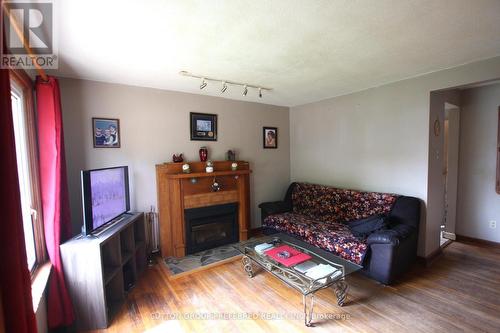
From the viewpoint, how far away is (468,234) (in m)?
3.44

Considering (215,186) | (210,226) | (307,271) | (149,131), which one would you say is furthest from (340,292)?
(149,131)

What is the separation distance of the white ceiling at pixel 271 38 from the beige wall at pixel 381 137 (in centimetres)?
20

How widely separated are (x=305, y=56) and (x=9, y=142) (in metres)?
2.13

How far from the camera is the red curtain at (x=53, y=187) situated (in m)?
1.76

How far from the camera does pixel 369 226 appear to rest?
259 centimetres

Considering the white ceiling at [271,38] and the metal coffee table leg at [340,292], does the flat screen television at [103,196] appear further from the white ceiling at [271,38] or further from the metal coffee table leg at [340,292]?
the metal coffee table leg at [340,292]

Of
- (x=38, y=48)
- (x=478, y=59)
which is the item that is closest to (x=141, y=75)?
(x=38, y=48)

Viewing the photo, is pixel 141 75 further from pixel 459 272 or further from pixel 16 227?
pixel 459 272

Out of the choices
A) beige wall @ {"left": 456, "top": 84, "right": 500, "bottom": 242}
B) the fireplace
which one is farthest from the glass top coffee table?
beige wall @ {"left": 456, "top": 84, "right": 500, "bottom": 242}

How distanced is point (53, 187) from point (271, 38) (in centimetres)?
216

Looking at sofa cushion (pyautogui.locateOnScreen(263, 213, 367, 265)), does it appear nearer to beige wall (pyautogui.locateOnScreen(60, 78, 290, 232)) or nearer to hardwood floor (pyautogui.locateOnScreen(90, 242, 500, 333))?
hardwood floor (pyautogui.locateOnScreen(90, 242, 500, 333))

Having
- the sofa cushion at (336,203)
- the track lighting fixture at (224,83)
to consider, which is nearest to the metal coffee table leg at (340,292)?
the sofa cushion at (336,203)

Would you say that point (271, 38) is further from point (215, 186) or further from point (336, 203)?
point (336, 203)

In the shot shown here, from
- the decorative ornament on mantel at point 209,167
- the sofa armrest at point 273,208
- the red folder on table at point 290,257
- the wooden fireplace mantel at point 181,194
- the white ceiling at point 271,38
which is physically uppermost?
the white ceiling at point 271,38
